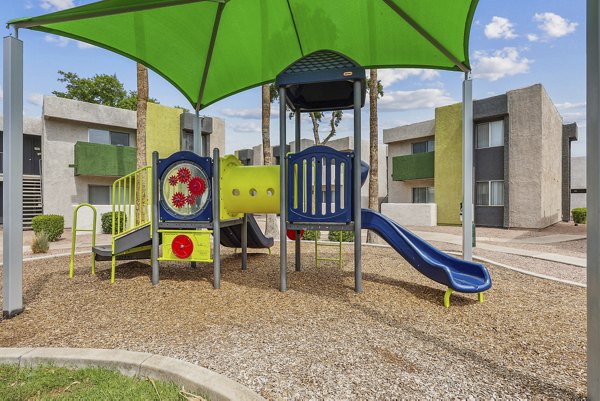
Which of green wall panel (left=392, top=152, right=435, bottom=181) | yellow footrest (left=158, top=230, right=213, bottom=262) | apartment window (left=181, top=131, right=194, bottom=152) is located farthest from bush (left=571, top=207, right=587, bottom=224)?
apartment window (left=181, top=131, right=194, bottom=152)

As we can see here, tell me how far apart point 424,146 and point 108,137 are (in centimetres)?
2161

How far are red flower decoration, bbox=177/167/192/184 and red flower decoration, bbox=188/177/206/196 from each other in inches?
4.4

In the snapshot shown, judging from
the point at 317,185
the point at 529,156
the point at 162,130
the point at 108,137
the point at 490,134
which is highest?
the point at 162,130

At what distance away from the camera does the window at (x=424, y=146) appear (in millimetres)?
23875

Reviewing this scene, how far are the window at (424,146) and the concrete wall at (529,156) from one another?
5762mm

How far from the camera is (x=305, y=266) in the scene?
25.6ft

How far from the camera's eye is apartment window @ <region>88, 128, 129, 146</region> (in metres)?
20.2

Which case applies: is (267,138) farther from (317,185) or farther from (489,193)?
(489,193)

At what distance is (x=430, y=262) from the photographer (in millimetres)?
5211

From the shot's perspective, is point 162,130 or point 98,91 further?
point 98,91

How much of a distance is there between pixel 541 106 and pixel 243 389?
70.2ft

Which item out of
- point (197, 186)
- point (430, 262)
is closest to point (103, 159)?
point (197, 186)

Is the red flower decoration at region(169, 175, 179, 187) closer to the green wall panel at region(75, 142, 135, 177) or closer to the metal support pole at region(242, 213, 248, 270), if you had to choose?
the metal support pole at region(242, 213, 248, 270)

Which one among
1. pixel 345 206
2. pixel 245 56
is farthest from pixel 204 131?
pixel 345 206
